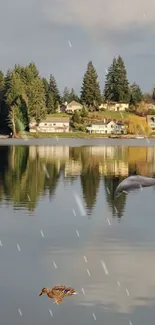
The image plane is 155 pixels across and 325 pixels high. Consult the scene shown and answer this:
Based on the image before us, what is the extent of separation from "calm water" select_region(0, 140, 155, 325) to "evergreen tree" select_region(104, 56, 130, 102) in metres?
114

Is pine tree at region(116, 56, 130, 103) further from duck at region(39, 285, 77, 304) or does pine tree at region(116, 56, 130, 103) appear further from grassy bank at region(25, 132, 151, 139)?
duck at region(39, 285, 77, 304)

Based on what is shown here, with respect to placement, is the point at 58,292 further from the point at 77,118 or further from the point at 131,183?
the point at 77,118

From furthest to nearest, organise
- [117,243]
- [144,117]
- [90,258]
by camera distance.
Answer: [144,117]
[117,243]
[90,258]

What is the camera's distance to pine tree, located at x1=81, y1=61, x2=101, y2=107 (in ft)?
423

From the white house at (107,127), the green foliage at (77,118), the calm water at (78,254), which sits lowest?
the white house at (107,127)

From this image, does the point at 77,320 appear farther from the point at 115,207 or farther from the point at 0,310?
the point at 115,207

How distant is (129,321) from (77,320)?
79cm

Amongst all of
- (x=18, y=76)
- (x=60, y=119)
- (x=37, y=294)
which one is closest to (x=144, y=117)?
(x=60, y=119)

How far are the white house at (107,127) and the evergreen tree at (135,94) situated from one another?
18.9 meters

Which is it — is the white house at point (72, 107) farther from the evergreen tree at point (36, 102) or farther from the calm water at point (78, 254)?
the calm water at point (78, 254)

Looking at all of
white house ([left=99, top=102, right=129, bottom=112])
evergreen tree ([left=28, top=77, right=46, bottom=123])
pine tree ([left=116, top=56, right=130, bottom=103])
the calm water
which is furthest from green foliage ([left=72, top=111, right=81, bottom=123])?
the calm water

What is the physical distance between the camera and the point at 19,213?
16672mm

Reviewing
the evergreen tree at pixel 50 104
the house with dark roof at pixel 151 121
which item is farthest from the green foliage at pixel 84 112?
the house with dark roof at pixel 151 121

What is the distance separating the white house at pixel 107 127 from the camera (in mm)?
117312
